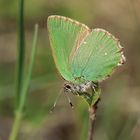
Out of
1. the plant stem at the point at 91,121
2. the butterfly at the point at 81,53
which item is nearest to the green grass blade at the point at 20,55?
the butterfly at the point at 81,53

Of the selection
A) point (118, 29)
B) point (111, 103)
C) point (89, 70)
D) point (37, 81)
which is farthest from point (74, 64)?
point (118, 29)

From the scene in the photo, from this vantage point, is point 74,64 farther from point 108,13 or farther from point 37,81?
point 108,13

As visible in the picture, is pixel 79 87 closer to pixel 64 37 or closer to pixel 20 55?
pixel 64 37

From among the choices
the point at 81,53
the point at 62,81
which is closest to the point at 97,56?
the point at 81,53

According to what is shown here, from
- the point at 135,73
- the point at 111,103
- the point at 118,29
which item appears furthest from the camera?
the point at 118,29

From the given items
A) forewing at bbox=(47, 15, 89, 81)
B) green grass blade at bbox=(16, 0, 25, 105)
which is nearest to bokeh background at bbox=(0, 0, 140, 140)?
green grass blade at bbox=(16, 0, 25, 105)

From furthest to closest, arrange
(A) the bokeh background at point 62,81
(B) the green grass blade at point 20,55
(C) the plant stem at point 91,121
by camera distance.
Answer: (A) the bokeh background at point 62,81, (B) the green grass blade at point 20,55, (C) the plant stem at point 91,121

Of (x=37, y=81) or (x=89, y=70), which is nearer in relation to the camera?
(x=89, y=70)

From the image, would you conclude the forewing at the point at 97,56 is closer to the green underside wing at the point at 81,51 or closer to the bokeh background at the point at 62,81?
the green underside wing at the point at 81,51
